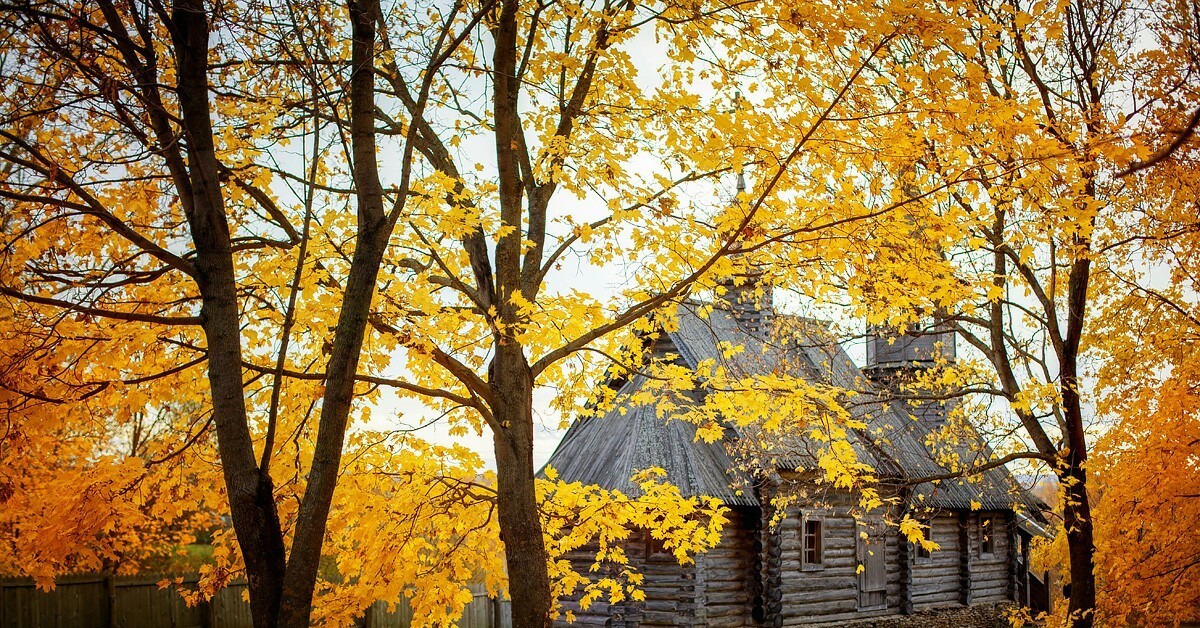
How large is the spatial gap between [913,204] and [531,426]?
4095 mm

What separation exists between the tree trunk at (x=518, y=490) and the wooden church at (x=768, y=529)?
5.63 m

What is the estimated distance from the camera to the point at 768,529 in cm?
1927

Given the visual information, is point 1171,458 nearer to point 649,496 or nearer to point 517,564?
point 649,496

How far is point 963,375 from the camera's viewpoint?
1494 centimetres

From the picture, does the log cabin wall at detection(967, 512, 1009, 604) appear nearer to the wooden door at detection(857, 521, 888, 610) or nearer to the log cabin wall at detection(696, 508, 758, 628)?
the wooden door at detection(857, 521, 888, 610)

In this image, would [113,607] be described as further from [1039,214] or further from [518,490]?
[1039,214]

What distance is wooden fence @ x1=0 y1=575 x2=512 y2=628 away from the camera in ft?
55.4

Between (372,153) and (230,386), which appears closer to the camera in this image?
(230,386)

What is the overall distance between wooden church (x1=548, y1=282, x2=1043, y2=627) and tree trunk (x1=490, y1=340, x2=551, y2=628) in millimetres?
5629

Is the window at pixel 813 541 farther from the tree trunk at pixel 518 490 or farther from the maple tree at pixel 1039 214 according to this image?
the tree trunk at pixel 518 490

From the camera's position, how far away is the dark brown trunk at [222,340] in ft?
15.0

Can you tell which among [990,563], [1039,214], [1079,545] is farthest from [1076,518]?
[990,563]

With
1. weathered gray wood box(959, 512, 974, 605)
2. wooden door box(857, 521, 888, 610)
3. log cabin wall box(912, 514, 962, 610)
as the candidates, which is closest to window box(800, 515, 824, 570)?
wooden door box(857, 521, 888, 610)

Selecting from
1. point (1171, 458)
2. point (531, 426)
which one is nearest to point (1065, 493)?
point (1171, 458)
